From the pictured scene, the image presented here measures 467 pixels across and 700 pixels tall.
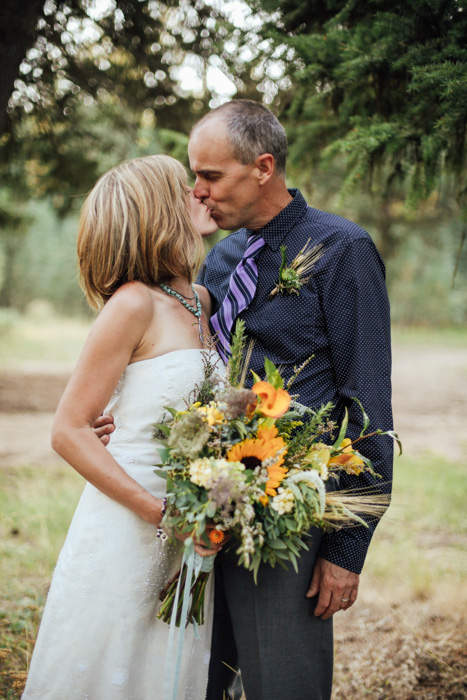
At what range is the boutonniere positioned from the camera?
2.04m

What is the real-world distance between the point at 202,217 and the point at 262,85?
175 centimetres

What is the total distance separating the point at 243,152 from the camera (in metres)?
2.25

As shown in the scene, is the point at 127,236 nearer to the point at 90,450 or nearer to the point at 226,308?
the point at 226,308

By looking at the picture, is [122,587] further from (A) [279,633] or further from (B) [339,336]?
(B) [339,336]

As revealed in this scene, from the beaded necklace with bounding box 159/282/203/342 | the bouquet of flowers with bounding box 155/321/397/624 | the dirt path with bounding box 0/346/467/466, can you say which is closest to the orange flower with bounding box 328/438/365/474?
the bouquet of flowers with bounding box 155/321/397/624

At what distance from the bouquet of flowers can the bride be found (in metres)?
0.28

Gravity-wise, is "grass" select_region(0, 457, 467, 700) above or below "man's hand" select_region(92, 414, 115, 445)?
below

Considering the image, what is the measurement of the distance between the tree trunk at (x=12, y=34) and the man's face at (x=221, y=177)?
199cm

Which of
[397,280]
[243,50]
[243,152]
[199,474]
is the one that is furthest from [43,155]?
[397,280]

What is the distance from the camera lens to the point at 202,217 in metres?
2.30

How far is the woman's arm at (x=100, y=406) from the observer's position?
1798 millimetres

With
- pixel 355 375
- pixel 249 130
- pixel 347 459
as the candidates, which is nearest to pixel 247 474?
pixel 347 459

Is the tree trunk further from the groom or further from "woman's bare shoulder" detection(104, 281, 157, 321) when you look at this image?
"woman's bare shoulder" detection(104, 281, 157, 321)

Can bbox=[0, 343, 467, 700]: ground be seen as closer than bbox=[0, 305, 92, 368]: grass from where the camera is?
Yes
